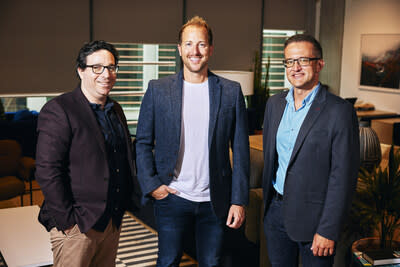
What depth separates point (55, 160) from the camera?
6.57 ft

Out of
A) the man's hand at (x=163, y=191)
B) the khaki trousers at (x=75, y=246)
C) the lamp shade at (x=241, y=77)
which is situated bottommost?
the khaki trousers at (x=75, y=246)

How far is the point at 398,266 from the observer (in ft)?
8.27

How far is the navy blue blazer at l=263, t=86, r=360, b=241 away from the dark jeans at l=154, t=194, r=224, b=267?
0.37 meters

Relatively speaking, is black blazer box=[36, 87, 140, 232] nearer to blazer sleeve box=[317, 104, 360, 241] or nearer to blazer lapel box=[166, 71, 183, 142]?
blazer lapel box=[166, 71, 183, 142]

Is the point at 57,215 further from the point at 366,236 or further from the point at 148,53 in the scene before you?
the point at 148,53


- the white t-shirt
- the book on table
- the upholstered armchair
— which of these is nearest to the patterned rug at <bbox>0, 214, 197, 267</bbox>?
the upholstered armchair

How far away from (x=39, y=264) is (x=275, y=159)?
158 centimetres

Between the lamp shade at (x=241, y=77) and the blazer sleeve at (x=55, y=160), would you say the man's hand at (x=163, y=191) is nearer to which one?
the blazer sleeve at (x=55, y=160)

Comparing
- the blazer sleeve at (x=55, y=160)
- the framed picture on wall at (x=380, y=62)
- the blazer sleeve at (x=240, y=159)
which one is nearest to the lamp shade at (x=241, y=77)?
the blazer sleeve at (x=240, y=159)

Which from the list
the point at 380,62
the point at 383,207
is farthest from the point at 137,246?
the point at 380,62

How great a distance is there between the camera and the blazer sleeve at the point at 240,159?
2297mm

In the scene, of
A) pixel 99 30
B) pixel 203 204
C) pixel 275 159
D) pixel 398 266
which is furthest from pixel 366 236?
pixel 99 30

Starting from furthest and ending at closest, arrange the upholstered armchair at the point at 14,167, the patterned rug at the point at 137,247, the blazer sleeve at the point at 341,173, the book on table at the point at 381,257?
the upholstered armchair at the point at 14,167
the patterned rug at the point at 137,247
the book on table at the point at 381,257
the blazer sleeve at the point at 341,173

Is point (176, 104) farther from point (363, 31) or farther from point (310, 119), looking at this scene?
point (363, 31)
